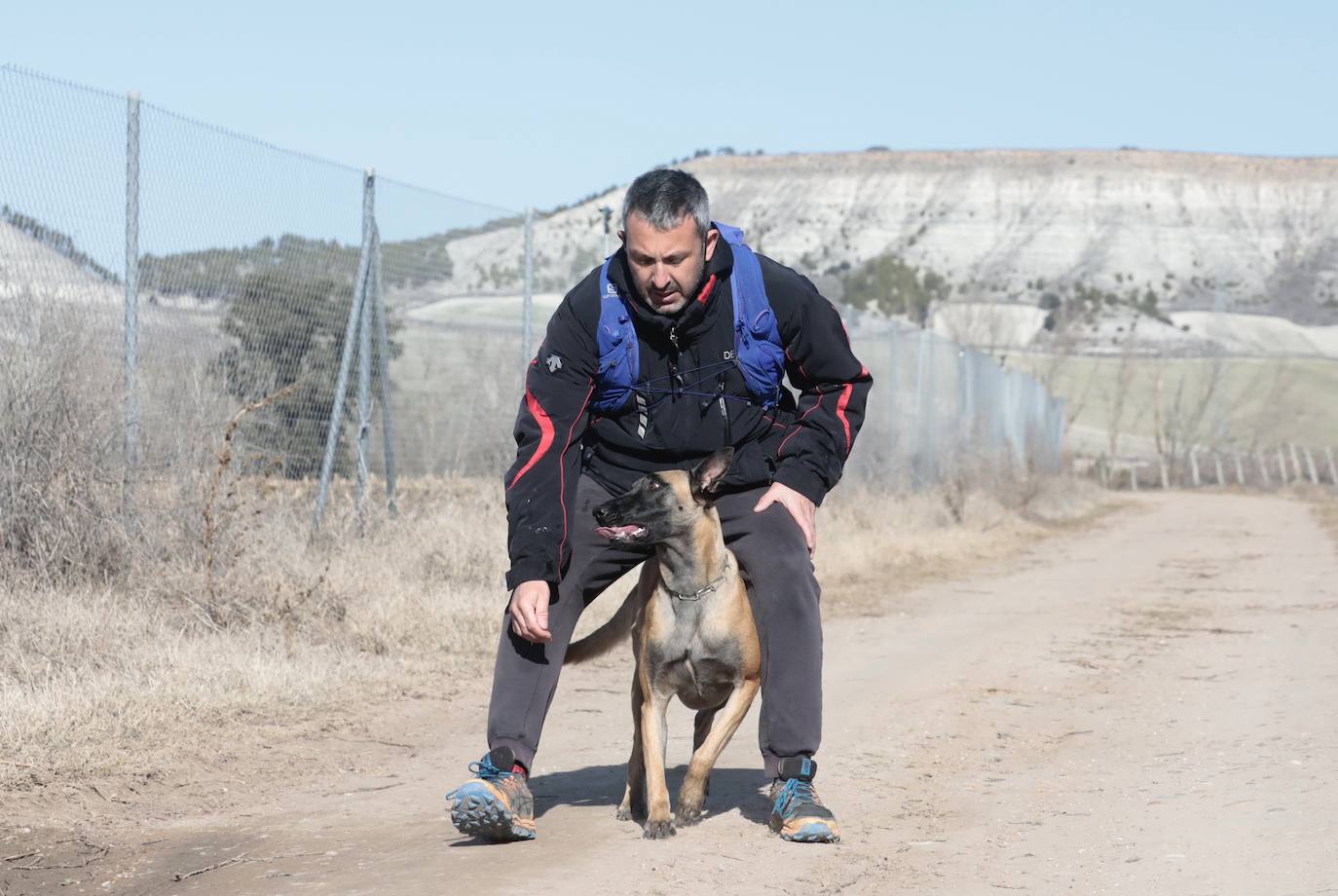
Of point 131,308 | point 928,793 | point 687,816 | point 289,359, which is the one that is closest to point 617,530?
point 687,816

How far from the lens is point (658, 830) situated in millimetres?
4871

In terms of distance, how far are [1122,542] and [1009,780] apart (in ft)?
48.8

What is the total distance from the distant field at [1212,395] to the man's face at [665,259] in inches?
2195

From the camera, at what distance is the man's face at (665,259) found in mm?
4699

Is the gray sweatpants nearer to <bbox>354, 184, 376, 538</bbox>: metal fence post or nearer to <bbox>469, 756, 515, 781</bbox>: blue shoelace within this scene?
<bbox>469, 756, 515, 781</bbox>: blue shoelace

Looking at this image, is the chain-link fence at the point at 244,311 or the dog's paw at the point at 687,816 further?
the chain-link fence at the point at 244,311

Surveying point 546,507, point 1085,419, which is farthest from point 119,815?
point 1085,419

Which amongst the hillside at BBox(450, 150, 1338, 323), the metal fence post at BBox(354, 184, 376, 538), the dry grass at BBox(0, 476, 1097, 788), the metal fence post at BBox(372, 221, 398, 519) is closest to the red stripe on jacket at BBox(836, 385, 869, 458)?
the dry grass at BBox(0, 476, 1097, 788)

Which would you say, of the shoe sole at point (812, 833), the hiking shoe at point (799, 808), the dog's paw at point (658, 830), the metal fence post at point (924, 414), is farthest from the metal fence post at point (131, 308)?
the metal fence post at point (924, 414)

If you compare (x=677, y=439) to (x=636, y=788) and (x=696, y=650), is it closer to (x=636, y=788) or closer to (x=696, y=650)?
(x=696, y=650)

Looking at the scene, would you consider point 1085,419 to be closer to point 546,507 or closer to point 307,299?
point 307,299

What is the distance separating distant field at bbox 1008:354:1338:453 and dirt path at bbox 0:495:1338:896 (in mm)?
51468

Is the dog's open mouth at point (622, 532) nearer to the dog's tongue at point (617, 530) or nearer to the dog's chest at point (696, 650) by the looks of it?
the dog's tongue at point (617, 530)

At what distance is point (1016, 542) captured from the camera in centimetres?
1905
